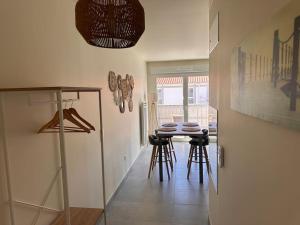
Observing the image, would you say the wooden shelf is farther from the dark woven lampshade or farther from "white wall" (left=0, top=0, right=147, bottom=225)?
the dark woven lampshade

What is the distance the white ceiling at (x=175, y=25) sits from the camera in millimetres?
2643

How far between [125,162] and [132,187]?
62 cm

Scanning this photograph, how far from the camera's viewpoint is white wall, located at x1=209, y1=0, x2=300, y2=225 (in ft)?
2.39

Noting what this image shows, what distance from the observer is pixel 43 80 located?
1829 mm

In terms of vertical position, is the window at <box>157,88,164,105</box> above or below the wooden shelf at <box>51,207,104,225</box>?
above

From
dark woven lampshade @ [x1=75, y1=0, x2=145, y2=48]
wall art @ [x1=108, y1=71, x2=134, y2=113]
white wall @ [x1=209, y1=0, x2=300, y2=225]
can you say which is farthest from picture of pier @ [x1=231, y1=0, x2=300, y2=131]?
wall art @ [x1=108, y1=71, x2=134, y2=113]

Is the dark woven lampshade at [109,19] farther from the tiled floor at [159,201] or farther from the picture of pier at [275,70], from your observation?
the tiled floor at [159,201]

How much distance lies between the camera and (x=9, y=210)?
4.77 ft

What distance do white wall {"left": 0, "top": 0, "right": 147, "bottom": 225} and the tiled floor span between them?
1.69 feet

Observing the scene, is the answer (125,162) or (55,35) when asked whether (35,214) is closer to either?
(55,35)

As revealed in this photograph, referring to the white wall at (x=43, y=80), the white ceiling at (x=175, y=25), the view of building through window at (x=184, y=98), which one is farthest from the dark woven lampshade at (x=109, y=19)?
the view of building through window at (x=184, y=98)

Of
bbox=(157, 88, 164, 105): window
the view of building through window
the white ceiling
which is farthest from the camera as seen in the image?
bbox=(157, 88, 164, 105): window

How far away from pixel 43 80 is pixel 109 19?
905 mm

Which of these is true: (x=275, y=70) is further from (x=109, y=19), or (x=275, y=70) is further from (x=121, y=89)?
(x=121, y=89)
